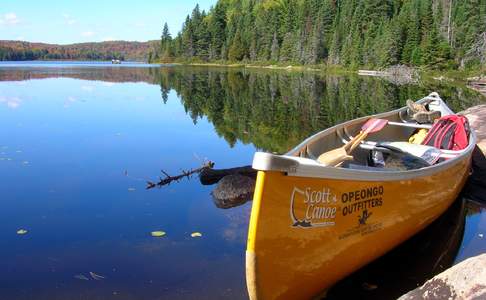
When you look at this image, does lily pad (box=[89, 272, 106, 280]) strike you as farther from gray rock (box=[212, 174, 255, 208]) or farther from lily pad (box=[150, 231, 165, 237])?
gray rock (box=[212, 174, 255, 208])

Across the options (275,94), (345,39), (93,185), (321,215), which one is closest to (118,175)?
(93,185)

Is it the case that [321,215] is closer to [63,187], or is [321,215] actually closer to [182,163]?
[63,187]

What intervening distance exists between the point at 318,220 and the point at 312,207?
185 millimetres

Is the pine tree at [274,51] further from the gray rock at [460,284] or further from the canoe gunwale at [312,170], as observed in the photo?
the gray rock at [460,284]

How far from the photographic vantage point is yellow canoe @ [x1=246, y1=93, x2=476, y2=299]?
4.45m

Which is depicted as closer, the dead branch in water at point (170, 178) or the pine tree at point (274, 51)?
the dead branch in water at point (170, 178)

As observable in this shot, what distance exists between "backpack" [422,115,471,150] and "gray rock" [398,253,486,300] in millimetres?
4929

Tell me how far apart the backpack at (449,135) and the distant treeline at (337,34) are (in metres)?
41.8

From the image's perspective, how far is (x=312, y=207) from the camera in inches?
187

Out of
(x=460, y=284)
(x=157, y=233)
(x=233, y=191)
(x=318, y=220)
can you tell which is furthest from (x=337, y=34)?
(x=460, y=284)

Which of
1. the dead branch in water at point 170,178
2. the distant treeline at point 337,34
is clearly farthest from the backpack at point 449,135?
the distant treeline at point 337,34

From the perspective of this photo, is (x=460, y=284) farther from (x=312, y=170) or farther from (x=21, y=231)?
(x=21, y=231)

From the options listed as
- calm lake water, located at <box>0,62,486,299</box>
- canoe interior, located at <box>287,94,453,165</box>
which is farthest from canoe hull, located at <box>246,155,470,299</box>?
canoe interior, located at <box>287,94,453,165</box>

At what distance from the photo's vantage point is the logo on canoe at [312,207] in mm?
4594
